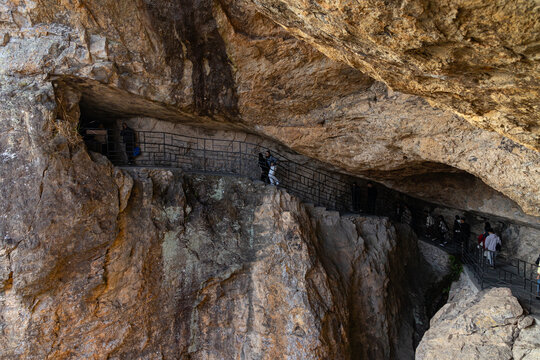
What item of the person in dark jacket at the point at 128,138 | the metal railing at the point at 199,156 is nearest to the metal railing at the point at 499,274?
the metal railing at the point at 199,156

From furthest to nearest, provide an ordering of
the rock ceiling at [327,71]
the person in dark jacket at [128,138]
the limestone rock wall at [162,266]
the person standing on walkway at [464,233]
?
the person standing on walkway at [464,233], the person in dark jacket at [128,138], the limestone rock wall at [162,266], the rock ceiling at [327,71]

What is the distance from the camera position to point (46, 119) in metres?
5.01

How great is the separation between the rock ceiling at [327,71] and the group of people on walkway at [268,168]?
0.56 metres

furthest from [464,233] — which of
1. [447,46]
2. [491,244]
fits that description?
[447,46]

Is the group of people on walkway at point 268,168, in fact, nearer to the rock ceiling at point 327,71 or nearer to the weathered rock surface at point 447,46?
the rock ceiling at point 327,71

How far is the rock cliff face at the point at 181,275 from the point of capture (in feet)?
16.2

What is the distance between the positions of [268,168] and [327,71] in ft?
8.85

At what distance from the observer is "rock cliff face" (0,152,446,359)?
4941mm

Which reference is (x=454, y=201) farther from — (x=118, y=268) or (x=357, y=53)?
(x=118, y=268)

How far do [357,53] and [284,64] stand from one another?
3520mm

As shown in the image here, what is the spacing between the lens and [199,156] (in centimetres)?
821

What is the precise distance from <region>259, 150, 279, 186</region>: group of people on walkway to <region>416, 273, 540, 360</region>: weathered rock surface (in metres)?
4.12

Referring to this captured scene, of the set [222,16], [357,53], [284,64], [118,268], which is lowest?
[118,268]

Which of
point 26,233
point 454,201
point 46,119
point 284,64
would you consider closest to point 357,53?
point 284,64
